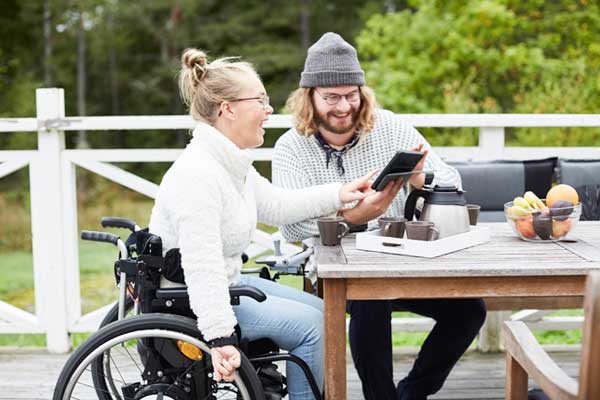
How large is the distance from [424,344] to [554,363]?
0.98 m

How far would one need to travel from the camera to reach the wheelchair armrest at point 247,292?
1888 mm

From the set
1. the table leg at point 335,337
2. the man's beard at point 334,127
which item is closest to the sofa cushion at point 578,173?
the man's beard at point 334,127

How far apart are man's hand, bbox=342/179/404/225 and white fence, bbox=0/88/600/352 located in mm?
866

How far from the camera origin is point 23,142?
1395 cm

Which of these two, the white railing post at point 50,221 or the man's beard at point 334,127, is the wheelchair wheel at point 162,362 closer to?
the man's beard at point 334,127

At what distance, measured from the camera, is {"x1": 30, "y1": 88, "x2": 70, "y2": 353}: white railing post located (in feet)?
10.7

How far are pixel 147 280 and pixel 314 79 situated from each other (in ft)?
3.21

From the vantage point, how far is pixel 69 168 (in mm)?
3318

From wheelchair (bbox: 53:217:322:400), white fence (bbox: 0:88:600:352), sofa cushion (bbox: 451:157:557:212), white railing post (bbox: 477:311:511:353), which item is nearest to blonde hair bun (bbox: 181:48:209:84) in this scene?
wheelchair (bbox: 53:217:322:400)

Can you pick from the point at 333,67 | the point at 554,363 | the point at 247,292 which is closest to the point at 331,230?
the point at 247,292

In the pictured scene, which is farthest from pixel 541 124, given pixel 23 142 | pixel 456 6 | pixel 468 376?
pixel 23 142

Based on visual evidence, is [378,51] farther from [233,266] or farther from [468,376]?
[233,266]

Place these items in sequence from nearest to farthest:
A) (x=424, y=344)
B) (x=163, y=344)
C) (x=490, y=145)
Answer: (x=163, y=344) → (x=424, y=344) → (x=490, y=145)

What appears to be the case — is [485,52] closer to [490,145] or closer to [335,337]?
[490,145]
